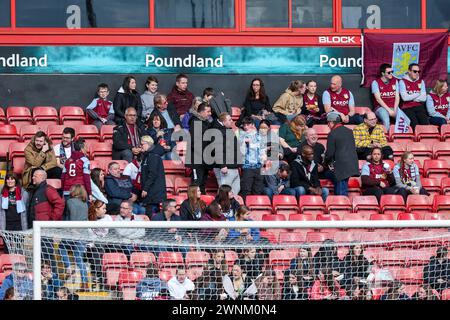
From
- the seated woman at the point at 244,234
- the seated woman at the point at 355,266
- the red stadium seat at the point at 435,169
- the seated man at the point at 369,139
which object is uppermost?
the seated man at the point at 369,139

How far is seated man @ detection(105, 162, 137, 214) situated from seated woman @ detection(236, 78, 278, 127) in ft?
7.42

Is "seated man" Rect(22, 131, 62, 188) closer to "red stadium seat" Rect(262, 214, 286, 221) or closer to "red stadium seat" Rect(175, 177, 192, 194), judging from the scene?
"red stadium seat" Rect(175, 177, 192, 194)

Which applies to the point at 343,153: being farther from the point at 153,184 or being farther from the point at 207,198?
the point at 153,184

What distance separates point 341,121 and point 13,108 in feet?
13.0

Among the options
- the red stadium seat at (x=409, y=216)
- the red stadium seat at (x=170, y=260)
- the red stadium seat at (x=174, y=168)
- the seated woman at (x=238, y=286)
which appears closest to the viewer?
the seated woman at (x=238, y=286)

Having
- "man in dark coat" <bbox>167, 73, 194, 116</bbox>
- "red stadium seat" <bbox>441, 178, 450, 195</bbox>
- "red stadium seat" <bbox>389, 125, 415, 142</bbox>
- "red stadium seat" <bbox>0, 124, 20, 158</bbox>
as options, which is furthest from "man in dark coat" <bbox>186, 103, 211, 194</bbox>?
"red stadium seat" <bbox>441, 178, 450, 195</bbox>

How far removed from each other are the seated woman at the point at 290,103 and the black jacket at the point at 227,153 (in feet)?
5.11

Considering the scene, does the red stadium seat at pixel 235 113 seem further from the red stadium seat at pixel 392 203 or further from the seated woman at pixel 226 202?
the seated woman at pixel 226 202

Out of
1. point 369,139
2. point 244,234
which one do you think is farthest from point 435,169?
point 244,234

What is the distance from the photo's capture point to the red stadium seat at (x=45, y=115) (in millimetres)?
19047

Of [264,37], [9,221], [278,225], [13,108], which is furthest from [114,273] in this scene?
→ [264,37]

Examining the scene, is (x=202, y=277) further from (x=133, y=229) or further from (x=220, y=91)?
(x=220, y=91)

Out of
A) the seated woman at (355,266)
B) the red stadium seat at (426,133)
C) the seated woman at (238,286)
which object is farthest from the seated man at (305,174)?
the seated woman at (238,286)

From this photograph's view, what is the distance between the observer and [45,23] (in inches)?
782
